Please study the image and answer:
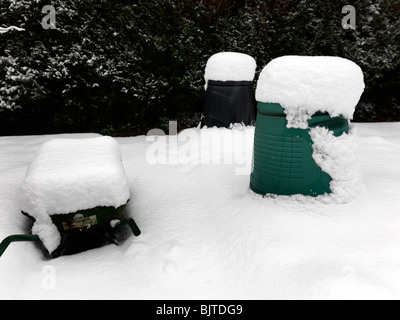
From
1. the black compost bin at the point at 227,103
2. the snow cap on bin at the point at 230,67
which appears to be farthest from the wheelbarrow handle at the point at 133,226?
the snow cap on bin at the point at 230,67

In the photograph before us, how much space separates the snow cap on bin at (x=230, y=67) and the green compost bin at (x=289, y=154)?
177 cm

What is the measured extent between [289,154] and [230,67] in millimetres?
2057

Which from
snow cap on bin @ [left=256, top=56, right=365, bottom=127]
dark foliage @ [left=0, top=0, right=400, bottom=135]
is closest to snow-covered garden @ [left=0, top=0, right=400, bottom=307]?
snow cap on bin @ [left=256, top=56, right=365, bottom=127]

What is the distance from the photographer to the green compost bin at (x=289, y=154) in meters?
2.28

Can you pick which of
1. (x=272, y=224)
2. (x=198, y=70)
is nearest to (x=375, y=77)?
(x=198, y=70)

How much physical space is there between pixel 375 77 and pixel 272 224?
14.1 feet

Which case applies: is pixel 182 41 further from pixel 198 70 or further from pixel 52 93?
pixel 52 93

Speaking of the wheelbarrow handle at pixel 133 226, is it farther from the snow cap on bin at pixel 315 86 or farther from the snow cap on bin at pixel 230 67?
the snow cap on bin at pixel 230 67

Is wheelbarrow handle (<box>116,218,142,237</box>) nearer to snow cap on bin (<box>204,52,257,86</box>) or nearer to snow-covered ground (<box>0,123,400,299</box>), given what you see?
snow-covered ground (<box>0,123,400,299</box>)

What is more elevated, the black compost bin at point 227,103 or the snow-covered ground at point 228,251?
the black compost bin at point 227,103

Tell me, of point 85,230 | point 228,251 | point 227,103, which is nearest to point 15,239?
point 85,230

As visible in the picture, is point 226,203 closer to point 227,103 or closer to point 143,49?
point 227,103

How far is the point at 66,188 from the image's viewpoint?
84.8 inches
